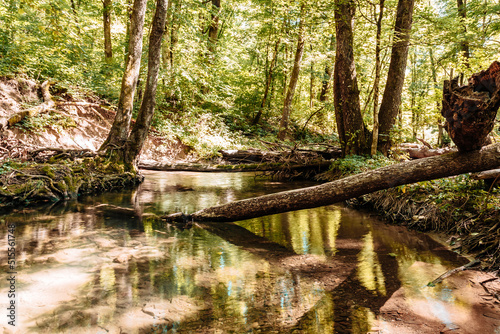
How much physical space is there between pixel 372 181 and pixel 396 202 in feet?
7.51

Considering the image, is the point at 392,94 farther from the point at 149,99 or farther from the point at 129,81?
the point at 129,81

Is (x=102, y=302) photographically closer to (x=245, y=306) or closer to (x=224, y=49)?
(x=245, y=306)

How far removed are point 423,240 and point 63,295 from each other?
207 inches

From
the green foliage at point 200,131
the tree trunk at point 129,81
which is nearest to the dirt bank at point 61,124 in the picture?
the green foliage at point 200,131

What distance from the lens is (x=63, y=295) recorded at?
305 centimetres

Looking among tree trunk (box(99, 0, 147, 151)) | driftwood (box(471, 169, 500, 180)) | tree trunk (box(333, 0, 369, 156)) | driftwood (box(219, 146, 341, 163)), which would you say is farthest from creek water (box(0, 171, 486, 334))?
driftwood (box(219, 146, 341, 163))

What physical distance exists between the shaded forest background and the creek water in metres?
5.35

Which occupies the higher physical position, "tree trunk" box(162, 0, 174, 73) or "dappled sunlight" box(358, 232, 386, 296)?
"tree trunk" box(162, 0, 174, 73)

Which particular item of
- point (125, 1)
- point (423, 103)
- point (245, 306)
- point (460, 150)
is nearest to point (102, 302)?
point (245, 306)

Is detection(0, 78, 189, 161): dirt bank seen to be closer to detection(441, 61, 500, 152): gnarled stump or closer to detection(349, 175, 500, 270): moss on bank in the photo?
detection(349, 175, 500, 270): moss on bank

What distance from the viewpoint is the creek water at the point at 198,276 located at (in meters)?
2.71

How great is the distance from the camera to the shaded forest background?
1032cm

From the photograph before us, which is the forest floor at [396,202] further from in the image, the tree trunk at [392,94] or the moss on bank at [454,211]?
the tree trunk at [392,94]

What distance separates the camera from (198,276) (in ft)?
11.9
